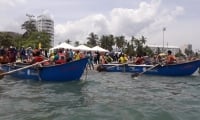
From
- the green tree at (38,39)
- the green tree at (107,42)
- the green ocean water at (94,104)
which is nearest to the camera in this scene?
the green ocean water at (94,104)

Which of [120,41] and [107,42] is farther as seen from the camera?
[120,41]

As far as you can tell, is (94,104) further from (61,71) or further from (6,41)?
(6,41)

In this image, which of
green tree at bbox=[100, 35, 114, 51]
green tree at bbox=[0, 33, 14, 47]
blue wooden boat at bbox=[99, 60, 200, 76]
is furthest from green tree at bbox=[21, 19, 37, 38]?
blue wooden boat at bbox=[99, 60, 200, 76]

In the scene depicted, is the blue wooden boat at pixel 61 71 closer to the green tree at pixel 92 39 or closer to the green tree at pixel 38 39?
the green tree at pixel 38 39

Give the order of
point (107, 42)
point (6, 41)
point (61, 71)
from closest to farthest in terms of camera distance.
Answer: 1. point (61, 71)
2. point (6, 41)
3. point (107, 42)

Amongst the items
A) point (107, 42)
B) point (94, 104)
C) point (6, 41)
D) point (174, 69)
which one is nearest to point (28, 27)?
point (6, 41)

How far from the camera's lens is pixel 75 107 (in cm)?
1045

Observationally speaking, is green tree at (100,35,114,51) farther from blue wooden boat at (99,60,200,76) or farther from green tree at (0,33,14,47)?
blue wooden boat at (99,60,200,76)

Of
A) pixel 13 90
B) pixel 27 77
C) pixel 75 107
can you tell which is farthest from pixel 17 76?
pixel 75 107

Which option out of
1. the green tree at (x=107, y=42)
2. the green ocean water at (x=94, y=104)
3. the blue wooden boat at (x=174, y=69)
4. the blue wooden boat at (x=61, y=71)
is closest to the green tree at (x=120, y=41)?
the green tree at (x=107, y=42)

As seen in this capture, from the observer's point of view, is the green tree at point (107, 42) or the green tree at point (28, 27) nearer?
the green tree at point (28, 27)

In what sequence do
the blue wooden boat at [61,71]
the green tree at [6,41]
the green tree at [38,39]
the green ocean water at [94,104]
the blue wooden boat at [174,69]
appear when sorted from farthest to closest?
the green tree at [6,41] → the green tree at [38,39] → the blue wooden boat at [174,69] → the blue wooden boat at [61,71] → the green ocean water at [94,104]

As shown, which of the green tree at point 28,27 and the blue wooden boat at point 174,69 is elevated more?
the green tree at point 28,27

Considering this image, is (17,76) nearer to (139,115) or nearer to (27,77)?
(27,77)
